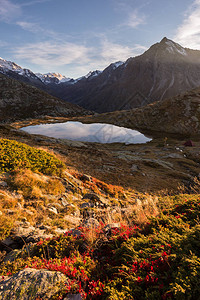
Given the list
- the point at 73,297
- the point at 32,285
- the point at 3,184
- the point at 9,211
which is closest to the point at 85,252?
the point at 73,297

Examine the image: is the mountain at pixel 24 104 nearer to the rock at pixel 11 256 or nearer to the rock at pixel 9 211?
the rock at pixel 9 211

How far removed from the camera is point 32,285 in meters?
3.02

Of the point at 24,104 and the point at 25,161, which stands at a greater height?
the point at 24,104

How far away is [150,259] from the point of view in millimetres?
3580

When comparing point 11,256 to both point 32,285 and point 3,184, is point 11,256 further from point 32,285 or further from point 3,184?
point 3,184

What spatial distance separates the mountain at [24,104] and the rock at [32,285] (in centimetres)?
14417

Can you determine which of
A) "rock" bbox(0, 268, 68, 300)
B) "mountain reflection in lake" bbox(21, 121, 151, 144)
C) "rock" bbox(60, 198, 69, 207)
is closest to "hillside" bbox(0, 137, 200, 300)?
"rock" bbox(0, 268, 68, 300)

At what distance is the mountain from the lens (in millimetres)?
140875

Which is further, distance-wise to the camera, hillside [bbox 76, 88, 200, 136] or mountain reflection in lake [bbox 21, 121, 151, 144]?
hillside [bbox 76, 88, 200, 136]

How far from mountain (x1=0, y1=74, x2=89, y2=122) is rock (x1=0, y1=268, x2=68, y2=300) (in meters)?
144

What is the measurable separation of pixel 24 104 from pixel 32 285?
6845 inches

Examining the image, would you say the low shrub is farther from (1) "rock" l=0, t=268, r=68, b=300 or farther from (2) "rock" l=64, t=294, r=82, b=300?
(2) "rock" l=64, t=294, r=82, b=300

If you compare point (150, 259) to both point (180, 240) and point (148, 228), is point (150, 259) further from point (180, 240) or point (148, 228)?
point (148, 228)

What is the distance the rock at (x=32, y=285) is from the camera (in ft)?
9.52
